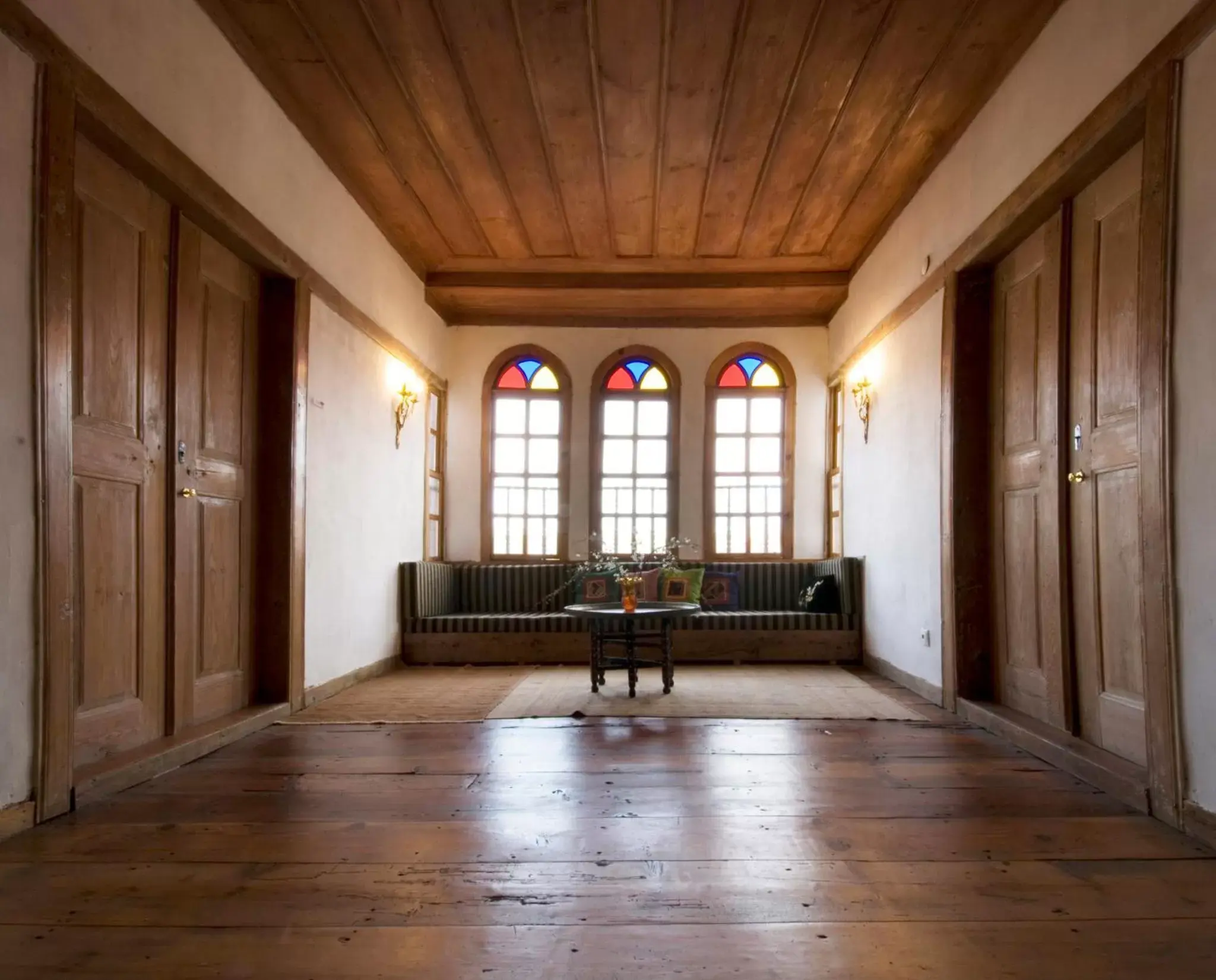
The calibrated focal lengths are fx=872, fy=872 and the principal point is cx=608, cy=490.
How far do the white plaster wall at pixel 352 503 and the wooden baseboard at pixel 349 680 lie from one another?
0.04 m

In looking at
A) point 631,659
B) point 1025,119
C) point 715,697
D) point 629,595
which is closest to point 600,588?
point 629,595

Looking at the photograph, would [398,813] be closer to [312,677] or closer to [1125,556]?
[312,677]

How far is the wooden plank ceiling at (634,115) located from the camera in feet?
13.5

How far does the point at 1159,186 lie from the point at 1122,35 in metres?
0.77

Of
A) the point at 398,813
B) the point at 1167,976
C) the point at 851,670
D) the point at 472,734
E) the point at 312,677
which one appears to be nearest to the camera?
the point at 1167,976

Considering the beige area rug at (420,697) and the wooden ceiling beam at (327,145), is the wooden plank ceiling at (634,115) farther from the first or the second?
the beige area rug at (420,697)

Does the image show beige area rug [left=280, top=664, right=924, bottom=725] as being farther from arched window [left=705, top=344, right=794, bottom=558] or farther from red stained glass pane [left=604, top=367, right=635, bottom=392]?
red stained glass pane [left=604, top=367, right=635, bottom=392]

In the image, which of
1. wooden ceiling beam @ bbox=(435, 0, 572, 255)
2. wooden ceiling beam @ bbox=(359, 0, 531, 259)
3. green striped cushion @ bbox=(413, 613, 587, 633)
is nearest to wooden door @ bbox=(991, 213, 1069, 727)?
wooden ceiling beam @ bbox=(435, 0, 572, 255)

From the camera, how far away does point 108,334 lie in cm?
354

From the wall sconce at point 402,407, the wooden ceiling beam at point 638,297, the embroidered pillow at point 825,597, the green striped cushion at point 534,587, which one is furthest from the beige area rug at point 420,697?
the wooden ceiling beam at point 638,297

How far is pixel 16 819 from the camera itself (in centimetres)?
273

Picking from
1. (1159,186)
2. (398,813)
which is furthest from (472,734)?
(1159,186)

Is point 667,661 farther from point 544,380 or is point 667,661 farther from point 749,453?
point 544,380

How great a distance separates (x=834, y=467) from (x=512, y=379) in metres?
3.31
